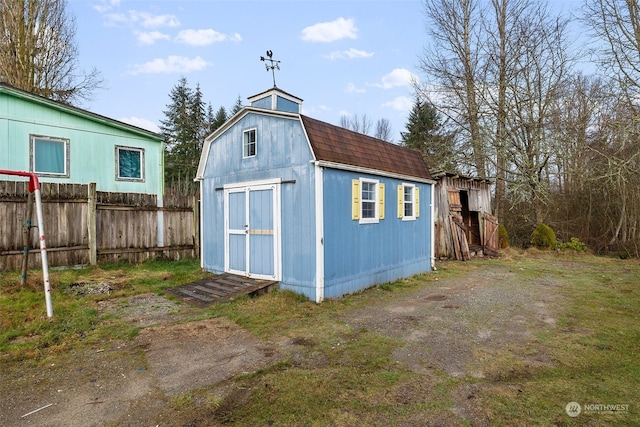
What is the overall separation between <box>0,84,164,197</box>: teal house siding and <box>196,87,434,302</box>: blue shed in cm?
398

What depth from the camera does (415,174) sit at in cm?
927

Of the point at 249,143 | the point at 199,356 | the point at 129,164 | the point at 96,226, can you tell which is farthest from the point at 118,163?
the point at 199,356

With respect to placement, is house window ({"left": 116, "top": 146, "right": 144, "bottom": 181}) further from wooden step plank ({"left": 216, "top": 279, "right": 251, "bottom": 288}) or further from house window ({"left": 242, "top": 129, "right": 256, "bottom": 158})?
wooden step plank ({"left": 216, "top": 279, "right": 251, "bottom": 288})

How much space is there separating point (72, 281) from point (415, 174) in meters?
8.70

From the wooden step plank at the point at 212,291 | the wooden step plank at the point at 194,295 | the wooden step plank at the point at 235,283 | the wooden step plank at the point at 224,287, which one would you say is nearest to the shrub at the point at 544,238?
the wooden step plank at the point at 235,283

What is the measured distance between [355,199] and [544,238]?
37.1 ft

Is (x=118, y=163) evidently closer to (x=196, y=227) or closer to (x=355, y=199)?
(x=196, y=227)

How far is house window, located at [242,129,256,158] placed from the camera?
736cm

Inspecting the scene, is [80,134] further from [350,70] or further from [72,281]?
[350,70]

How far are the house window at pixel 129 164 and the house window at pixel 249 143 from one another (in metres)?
5.65

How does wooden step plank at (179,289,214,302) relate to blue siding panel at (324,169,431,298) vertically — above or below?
below

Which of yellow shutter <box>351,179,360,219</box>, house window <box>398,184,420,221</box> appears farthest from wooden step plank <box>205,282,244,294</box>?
house window <box>398,184,420,221</box>

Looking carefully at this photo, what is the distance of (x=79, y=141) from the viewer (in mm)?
9898

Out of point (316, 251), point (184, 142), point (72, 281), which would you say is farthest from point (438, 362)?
point (184, 142)
